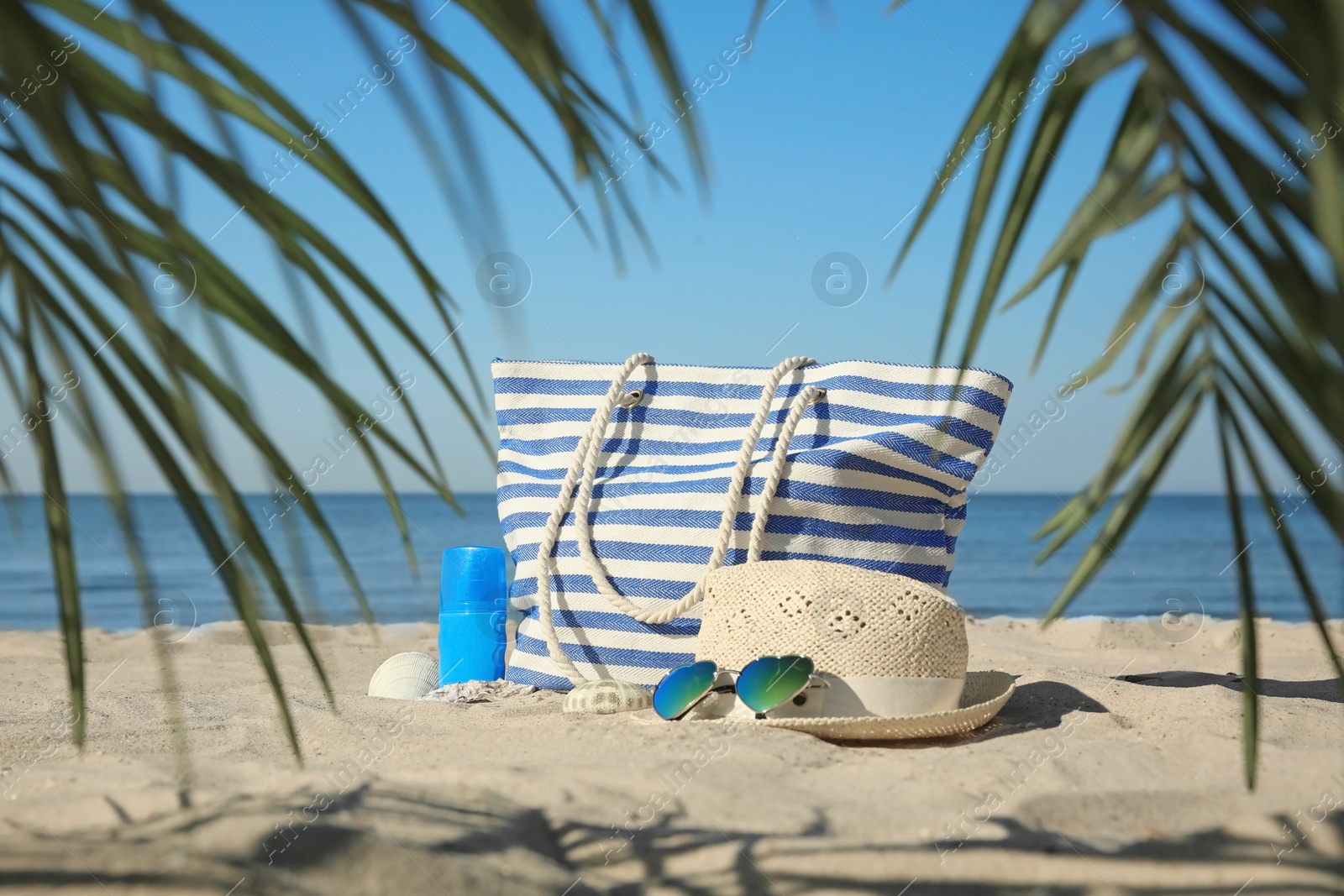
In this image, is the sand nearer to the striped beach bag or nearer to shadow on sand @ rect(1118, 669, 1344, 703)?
shadow on sand @ rect(1118, 669, 1344, 703)

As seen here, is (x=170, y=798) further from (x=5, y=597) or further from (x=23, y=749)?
(x=5, y=597)

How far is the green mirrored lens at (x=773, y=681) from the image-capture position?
6.68 ft

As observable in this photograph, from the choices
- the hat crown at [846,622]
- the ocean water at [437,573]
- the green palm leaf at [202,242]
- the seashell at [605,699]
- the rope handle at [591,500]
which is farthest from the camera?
A: the ocean water at [437,573]

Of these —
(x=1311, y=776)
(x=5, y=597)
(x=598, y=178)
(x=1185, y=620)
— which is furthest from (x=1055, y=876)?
(x=5, y=597)

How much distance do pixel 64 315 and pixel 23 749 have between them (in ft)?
5.55

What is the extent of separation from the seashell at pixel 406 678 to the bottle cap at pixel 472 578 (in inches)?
7.2

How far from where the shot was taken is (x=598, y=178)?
66 centimetres

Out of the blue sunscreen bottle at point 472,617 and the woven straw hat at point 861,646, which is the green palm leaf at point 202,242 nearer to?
the woven straw hat at point 861,646

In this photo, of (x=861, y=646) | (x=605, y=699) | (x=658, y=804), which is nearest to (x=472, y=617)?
(x=605, y=699)

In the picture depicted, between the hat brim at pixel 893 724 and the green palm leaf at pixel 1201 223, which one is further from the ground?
the green palm leaf at pixel 1201 223

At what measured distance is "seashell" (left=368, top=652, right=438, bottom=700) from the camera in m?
2.94

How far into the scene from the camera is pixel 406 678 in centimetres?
297

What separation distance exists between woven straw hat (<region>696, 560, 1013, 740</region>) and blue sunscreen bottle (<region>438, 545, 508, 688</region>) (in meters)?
1.10

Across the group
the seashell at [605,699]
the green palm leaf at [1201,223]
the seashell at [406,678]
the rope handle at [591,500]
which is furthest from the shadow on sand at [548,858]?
the seashell at [406,678]
